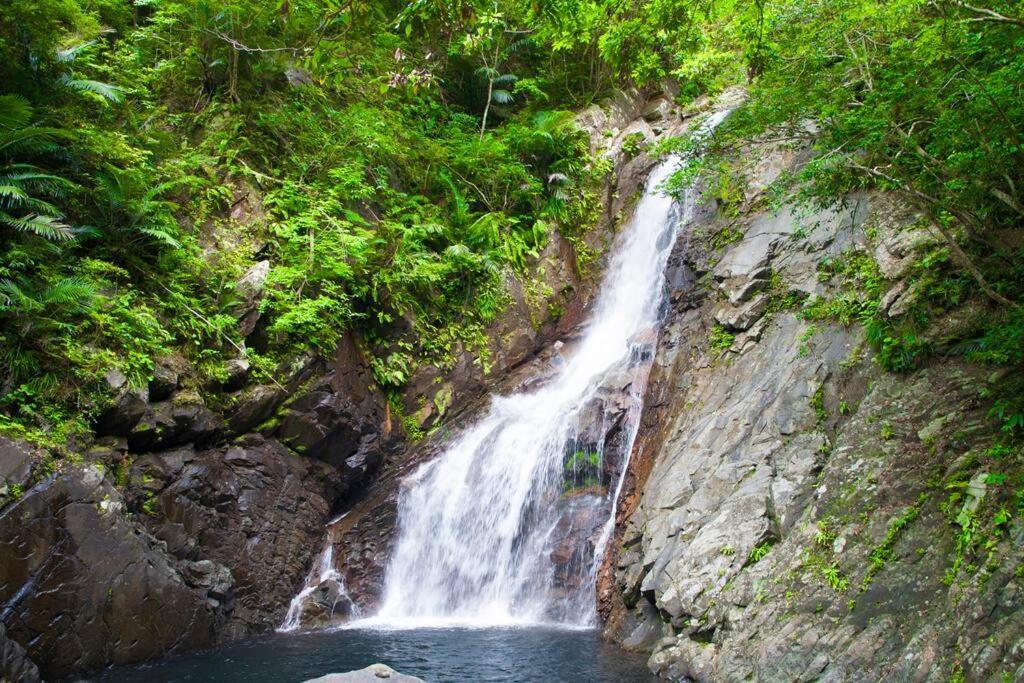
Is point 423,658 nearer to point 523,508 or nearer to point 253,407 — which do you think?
point 523,508

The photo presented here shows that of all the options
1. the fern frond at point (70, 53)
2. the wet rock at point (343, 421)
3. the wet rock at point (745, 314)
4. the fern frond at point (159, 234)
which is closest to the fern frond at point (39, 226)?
the fern frond at point (159, 234)

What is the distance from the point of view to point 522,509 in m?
10.5

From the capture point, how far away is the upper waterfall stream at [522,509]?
9.64 metres

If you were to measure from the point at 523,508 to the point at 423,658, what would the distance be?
3.43m

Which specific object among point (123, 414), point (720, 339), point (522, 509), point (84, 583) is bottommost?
point (522, 509)

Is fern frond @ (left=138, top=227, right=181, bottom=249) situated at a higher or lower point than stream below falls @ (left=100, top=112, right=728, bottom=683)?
higher

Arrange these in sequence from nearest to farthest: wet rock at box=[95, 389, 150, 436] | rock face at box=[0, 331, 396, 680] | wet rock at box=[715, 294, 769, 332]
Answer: rock face at box=[0, 331, 396, 680], wet rock at box=[95, 389, 150, 436], wet rock at box=[715, 294, 769, 332]

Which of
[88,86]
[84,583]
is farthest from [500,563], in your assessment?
[88,86]

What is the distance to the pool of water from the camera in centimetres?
682

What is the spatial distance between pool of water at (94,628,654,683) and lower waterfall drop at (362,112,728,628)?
35.1 inches

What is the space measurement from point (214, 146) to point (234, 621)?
26.6 feet

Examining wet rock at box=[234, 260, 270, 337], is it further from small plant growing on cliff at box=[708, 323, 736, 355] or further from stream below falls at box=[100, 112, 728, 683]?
small plant growing on cliff at box=[708, 323, 736, 355]

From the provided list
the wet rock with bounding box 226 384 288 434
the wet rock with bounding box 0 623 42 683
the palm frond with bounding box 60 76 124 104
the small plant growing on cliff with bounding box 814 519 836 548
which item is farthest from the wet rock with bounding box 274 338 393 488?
the small plant growing on cliff with bounding box 814 519 836 548

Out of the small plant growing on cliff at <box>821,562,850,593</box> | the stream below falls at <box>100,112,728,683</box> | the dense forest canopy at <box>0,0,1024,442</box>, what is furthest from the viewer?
the stream below falls at <box>100,112,728,683</box>
